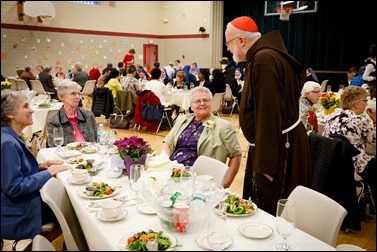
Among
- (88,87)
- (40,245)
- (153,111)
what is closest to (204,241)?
(40,245)

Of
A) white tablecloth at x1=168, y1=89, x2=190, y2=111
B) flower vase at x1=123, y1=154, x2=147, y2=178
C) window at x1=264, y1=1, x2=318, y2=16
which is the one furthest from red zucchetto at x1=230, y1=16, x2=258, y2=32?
window at x1=264, y1=1, x2=318, y2=16

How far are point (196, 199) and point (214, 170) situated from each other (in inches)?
35.9

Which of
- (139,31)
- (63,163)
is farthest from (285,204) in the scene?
(139,31)

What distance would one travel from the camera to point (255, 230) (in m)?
1.72

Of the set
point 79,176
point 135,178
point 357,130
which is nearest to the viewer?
point 135,178

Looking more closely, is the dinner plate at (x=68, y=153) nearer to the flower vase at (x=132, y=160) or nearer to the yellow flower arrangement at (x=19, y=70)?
the flower vase at (x=132, y=160)

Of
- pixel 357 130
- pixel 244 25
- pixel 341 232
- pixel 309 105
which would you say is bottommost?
pixel 341 232

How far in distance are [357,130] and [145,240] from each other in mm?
2738

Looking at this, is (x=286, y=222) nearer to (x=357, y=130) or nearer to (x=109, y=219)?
(x=109, y=219)

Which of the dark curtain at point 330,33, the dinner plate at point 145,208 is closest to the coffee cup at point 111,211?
the dinner plate at point 145,208

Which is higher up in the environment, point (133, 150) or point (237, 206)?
point (133, 150)

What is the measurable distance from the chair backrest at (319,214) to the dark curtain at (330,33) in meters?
11.6

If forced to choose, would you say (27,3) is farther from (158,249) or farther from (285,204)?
(285,204)

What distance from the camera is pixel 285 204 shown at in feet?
5.10
